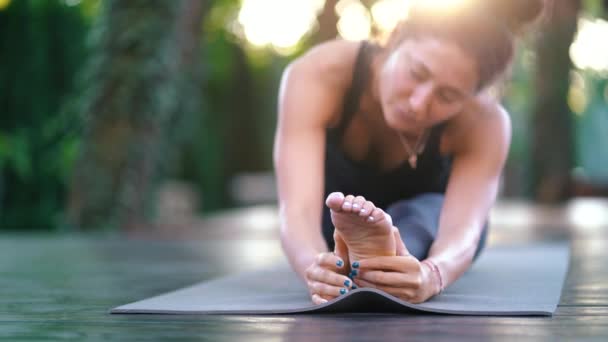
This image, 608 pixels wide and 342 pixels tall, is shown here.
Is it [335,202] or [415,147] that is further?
[415,147]

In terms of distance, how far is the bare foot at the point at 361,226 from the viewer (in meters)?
1.60

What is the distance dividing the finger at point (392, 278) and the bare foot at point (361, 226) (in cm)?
4

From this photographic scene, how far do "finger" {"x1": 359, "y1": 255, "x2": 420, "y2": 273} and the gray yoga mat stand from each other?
0.16 ft

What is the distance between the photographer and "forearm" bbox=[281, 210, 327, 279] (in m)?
1.97

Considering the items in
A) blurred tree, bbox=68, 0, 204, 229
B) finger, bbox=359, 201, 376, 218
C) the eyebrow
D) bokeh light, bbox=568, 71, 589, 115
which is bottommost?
finger, bbox=359, 201, 376, 218

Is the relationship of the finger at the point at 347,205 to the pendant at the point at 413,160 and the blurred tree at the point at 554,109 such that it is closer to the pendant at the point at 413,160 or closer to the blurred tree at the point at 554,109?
the pendant at the point at 413,160

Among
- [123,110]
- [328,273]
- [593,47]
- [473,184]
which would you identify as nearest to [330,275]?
[328,273]

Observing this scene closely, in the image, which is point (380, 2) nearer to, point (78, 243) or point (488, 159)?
point (78, 243)

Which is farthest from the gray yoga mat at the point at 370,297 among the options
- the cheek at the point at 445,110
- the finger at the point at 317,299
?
the cheek at the point at 445,110

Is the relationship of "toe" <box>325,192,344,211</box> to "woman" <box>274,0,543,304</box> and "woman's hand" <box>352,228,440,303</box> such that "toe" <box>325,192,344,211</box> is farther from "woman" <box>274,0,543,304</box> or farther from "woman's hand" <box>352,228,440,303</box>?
"woman's hand" <box>352,228,440,303</box>

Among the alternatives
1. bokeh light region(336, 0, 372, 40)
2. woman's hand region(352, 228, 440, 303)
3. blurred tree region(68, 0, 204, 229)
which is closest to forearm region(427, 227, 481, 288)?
woman's hand region(352, 228, 440, 303)

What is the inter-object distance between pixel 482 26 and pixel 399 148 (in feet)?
1.69

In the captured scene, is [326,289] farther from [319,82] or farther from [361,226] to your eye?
[319,82]

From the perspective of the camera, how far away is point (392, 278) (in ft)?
5.70
